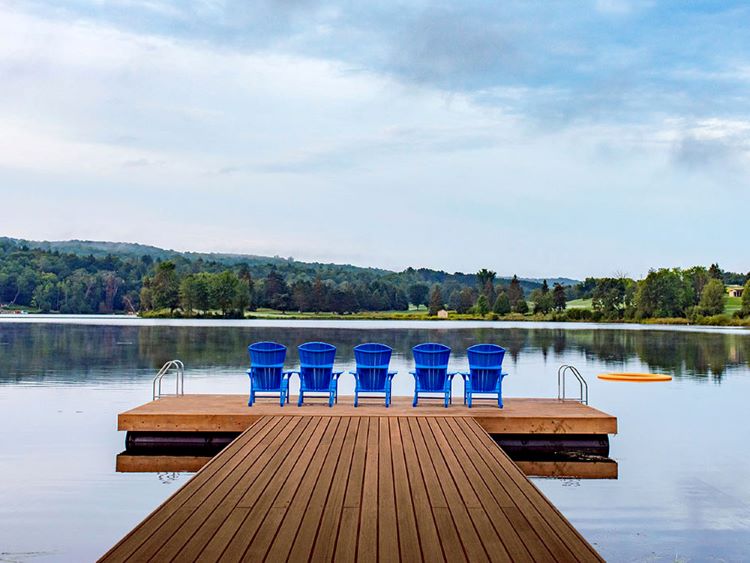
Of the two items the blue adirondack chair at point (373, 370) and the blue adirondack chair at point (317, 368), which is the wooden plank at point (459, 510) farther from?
the blue adirondack chair at point (317, 368)

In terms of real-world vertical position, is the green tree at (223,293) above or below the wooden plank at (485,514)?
above

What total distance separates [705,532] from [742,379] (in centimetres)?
1536

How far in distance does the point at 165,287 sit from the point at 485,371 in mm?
91043

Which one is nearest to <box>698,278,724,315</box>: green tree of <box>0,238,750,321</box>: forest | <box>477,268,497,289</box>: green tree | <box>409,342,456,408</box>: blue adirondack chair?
<box>0,238,750,321</box>: forest

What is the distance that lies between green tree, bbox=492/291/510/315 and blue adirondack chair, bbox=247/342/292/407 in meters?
90.2

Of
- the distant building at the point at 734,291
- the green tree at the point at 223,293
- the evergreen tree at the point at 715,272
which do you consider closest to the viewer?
the green tree at the point at 223,293

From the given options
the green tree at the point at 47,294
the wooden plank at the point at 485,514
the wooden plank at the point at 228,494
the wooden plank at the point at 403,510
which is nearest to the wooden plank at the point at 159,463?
the wooden plank at the point at 228,494

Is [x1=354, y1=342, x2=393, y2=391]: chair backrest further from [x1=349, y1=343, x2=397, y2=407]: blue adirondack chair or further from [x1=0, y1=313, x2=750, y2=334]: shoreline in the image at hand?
[x1=0, y1=313, x2=750, y2=334]: shoreline

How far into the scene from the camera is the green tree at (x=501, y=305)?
9875cm

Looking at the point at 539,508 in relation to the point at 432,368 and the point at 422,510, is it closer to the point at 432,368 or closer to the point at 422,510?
the point at 422,510

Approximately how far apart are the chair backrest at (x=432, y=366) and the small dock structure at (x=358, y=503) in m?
1.12

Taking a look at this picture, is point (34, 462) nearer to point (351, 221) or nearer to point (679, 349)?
point (679, 349)

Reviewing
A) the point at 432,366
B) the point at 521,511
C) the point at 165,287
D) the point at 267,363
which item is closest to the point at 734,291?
the point at 165,287

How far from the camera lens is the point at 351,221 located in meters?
63.9
